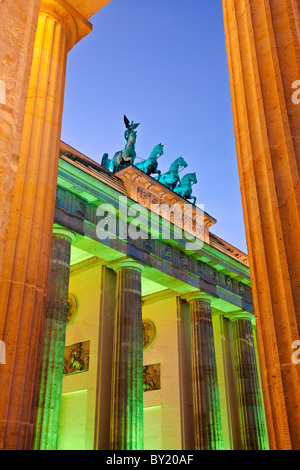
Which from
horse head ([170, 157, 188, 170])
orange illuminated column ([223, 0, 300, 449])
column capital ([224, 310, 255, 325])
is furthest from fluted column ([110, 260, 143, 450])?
orange illuminated column ([223, 0, 300, 449])

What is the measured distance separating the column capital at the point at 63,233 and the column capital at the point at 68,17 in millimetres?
11530

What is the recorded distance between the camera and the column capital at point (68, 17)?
8.69 metres

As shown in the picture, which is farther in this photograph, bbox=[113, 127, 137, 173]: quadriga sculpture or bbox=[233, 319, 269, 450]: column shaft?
bbox=[233, 319, 269, 450]: column shaft

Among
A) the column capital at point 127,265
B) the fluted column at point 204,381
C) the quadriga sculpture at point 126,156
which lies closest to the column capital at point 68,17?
the column capital at point 127,265

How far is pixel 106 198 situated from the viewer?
22516 millimetres

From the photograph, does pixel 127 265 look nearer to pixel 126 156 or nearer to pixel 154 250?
pixel 154 250

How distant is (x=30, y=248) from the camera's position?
6.55 meters

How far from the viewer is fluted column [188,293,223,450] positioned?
24.5 meters

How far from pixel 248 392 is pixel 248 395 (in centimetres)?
18

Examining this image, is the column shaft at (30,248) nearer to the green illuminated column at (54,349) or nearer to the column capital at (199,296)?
the green illuminated column at (54,349)

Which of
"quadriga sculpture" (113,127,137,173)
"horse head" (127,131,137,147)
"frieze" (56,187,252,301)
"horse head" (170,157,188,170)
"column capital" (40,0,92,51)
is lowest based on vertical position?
"column capital" (40,0,92,51)

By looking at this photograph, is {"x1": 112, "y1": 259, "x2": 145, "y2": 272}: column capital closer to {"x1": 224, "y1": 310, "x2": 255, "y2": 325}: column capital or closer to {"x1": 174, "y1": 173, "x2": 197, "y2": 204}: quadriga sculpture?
{"x1": 174, "y1": 173, "x2": 197, "y2": 204}: quadriga sculpture

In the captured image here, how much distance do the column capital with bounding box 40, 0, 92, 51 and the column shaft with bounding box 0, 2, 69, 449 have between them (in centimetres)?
41
